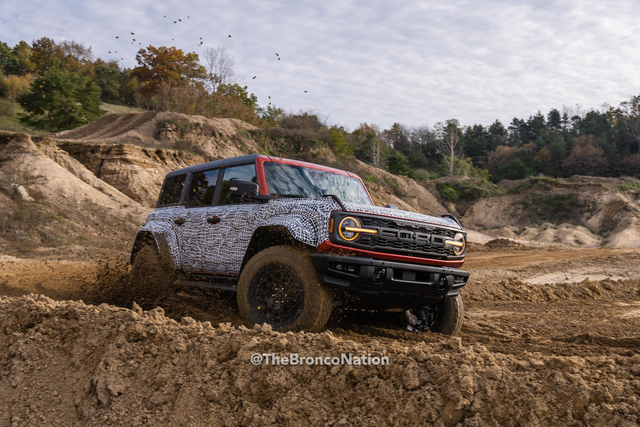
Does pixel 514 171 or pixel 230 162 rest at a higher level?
pixel 514 171

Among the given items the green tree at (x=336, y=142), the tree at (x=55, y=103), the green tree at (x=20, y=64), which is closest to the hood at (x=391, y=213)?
the green tree at (x=336, y=142)

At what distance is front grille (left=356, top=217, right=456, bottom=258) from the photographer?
13.3 ft

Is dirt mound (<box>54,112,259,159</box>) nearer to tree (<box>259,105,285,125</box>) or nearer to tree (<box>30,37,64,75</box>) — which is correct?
tree (<box>259,105,285,125</box>)

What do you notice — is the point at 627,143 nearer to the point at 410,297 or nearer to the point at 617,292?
the point at 617,292

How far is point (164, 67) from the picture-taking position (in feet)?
179

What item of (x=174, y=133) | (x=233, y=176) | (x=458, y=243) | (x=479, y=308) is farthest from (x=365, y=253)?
(x=174, y=133)

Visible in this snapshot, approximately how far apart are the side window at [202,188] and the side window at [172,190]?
11.9 inches

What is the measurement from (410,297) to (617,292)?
26.4 ft

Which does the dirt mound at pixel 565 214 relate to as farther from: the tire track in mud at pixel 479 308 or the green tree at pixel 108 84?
the green tree at pixel 108 84

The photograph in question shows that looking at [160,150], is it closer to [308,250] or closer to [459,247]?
[308,250]

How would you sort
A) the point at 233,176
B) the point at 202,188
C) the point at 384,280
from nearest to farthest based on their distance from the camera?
the point at 384,280 → the point at 233,176 → the point at 202,188

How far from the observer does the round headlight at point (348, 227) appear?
156 inches

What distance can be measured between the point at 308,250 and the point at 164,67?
56.7 m

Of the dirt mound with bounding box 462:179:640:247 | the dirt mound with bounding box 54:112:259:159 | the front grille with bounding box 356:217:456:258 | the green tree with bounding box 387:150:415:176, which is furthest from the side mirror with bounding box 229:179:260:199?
the green tree with bounding box 387:150:415:176
